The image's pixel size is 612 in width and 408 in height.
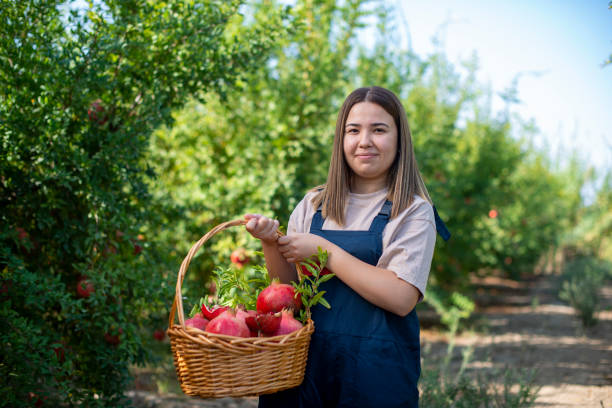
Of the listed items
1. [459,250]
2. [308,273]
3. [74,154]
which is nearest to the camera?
[308,273]

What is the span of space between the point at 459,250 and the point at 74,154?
5657 millimetres

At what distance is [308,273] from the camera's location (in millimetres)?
1656

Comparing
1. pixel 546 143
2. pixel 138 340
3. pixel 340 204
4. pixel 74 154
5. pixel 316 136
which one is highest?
pixel 546 143

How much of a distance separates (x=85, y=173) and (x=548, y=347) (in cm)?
532

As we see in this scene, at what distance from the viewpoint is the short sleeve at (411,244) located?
1.51m

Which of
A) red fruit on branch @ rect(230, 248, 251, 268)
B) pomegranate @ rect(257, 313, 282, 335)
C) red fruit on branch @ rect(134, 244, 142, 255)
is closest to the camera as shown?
pomegranate @ rect(257, 313, 282, 335)

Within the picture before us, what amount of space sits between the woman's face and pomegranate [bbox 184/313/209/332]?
2.35ft

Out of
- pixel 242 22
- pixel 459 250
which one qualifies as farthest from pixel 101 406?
pixel 459 250

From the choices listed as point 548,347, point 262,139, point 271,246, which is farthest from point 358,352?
point 548,347

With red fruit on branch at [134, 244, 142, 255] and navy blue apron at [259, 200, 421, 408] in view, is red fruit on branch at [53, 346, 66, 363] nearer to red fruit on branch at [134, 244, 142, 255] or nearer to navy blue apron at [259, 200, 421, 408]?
red fruit on branch at [134, 244, 142, 255]

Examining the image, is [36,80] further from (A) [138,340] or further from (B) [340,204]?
(B) [340,204]

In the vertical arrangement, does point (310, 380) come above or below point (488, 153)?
below

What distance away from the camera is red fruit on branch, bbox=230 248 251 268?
3207mm

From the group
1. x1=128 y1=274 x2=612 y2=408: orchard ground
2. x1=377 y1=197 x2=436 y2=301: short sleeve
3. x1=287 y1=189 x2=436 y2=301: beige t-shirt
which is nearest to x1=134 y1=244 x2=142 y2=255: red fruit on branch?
x1=128 y1=274 x2=612 y2=408: orchard ground
